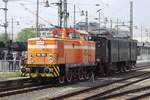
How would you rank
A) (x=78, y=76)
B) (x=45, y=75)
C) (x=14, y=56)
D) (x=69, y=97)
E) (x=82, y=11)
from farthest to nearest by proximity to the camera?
(x=82, y=11) → (x=14, y=56) → (x=78, y=76) → (x=45, y=75) → (x=69, y=97)

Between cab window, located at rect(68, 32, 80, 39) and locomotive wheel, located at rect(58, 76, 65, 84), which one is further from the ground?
cab window, located at rect(68, 32, 80, 39)

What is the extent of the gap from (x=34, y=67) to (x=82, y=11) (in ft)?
128

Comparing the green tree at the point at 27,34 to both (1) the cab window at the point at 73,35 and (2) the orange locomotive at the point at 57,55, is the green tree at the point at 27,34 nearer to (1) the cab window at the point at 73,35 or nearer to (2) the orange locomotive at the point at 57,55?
(1) the cab window at the point at 73,35

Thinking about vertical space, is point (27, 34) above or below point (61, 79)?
above

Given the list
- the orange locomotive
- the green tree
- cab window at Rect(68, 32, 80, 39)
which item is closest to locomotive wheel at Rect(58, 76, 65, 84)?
the orange locomotive

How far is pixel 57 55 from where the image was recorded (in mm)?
25984

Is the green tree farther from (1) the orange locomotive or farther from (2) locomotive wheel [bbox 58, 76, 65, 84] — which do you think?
(2) locomotive wheel [bbox 58, 76, 65, 84]

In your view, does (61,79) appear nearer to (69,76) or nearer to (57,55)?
(69,76)

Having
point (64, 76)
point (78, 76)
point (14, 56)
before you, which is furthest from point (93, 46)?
point (14, 56)

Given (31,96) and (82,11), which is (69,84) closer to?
(31,96)

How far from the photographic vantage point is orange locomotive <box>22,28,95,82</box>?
85.0 feet

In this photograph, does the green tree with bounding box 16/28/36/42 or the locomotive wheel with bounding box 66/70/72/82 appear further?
the green tree with bounding box 16/28/36/42

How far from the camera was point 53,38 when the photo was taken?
26.1 meters

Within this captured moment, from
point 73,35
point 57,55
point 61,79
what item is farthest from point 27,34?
point 57,55
